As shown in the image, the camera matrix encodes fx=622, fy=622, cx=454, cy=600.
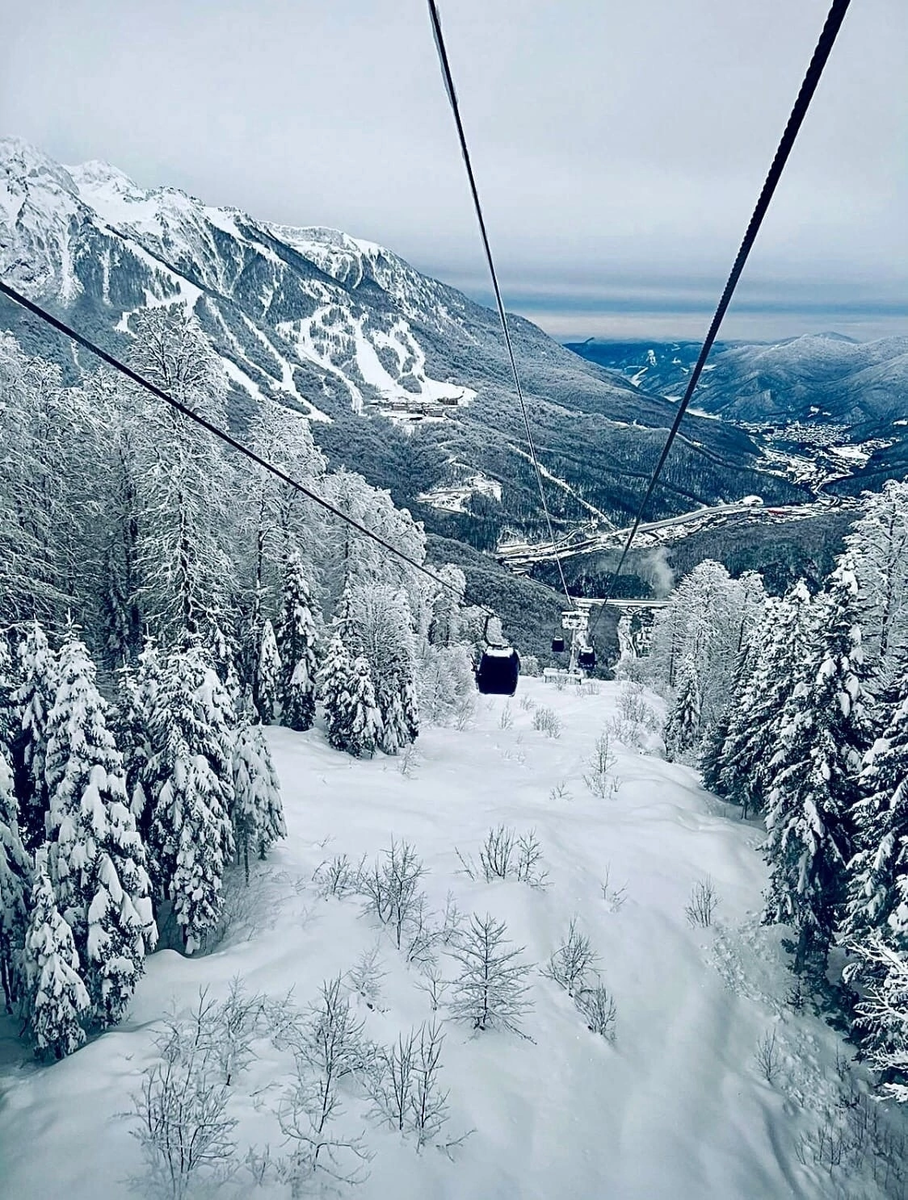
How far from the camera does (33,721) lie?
1051 cm

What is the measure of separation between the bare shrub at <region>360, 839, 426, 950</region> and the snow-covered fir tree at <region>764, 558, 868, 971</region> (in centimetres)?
972

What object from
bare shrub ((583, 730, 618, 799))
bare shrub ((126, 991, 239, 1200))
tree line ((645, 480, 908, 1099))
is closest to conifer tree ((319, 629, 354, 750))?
bare shrub ((583, 730, 618, 799))

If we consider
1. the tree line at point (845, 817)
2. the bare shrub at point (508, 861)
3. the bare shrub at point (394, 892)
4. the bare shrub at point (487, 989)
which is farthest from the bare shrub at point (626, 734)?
the bare shrub at point (487, 989)

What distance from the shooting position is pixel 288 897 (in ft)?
41.5

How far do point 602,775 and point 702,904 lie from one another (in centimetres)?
769

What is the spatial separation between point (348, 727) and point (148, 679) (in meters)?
11.8

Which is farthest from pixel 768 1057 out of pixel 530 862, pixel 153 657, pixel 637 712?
pixel 637 712

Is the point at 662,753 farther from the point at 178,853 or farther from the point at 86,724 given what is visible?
the point at 86,724

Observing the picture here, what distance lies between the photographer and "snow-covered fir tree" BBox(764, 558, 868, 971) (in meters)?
15.7

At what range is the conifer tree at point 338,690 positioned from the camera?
23859mm

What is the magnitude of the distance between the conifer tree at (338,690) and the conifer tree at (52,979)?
1482cm

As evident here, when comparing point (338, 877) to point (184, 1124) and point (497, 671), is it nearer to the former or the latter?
point (184, 1124)

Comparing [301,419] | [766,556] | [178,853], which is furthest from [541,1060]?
[766,556]

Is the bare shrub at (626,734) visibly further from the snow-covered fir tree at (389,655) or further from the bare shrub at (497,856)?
the bare shrub at (497,856)
